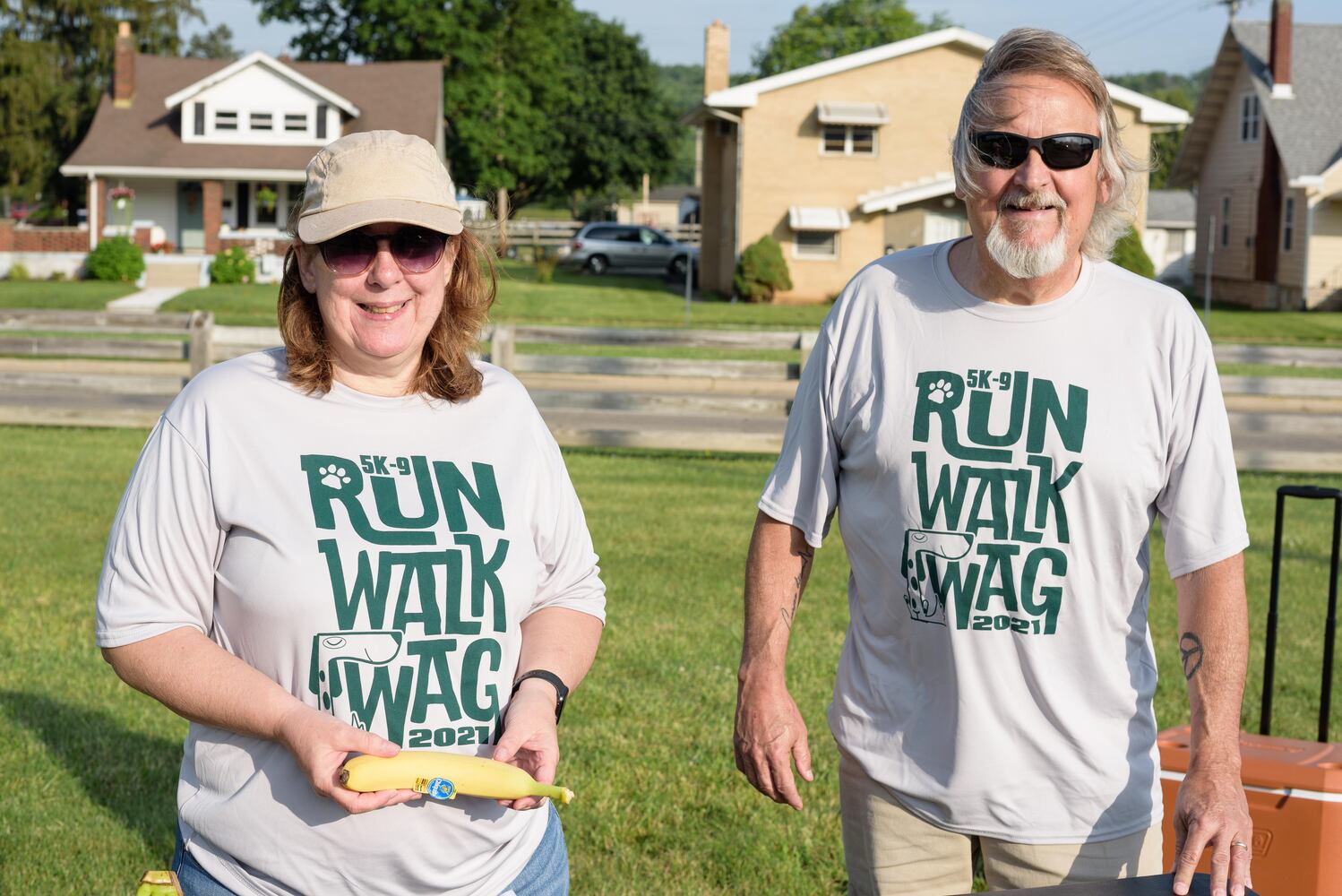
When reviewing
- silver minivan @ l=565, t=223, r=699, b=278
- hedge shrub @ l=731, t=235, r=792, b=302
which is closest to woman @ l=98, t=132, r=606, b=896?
hedge shrub @ l=731, t=235, r=792, b=302

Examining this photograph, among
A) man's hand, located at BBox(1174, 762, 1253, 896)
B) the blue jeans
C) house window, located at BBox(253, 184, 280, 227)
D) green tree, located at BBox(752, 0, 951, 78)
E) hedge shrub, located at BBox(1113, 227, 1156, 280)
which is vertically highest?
green tree, located at BBox(752, 0, 951, 78)

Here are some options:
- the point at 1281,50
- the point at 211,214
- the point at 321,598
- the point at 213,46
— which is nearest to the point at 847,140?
the point at 1281,50

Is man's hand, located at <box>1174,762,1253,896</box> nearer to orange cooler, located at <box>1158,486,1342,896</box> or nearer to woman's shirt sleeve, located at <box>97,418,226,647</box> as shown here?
orange cooler, located at <box>1158,486,1342,896</box>

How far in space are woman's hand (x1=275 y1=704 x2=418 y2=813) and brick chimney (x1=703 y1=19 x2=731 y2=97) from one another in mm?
40249

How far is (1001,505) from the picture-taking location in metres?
2.72

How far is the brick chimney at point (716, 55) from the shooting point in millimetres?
41312

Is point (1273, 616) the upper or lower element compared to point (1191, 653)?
lower

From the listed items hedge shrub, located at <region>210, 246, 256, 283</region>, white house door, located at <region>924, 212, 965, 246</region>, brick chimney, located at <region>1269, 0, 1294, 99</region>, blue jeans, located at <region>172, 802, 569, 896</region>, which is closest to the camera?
blue jeans, located at <region>172, 802, 569, 896</region>

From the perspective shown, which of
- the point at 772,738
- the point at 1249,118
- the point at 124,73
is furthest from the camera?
the point at 124,73

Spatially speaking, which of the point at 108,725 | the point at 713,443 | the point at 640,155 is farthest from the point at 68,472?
the point at 640,155

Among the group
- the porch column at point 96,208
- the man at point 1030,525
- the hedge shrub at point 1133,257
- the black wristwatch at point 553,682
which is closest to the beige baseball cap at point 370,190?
the black wristwatch at point 553,682

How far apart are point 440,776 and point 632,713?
371 centimetres

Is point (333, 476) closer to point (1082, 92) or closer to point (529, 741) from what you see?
point (529, 741)

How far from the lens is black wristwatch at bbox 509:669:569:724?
252cm
